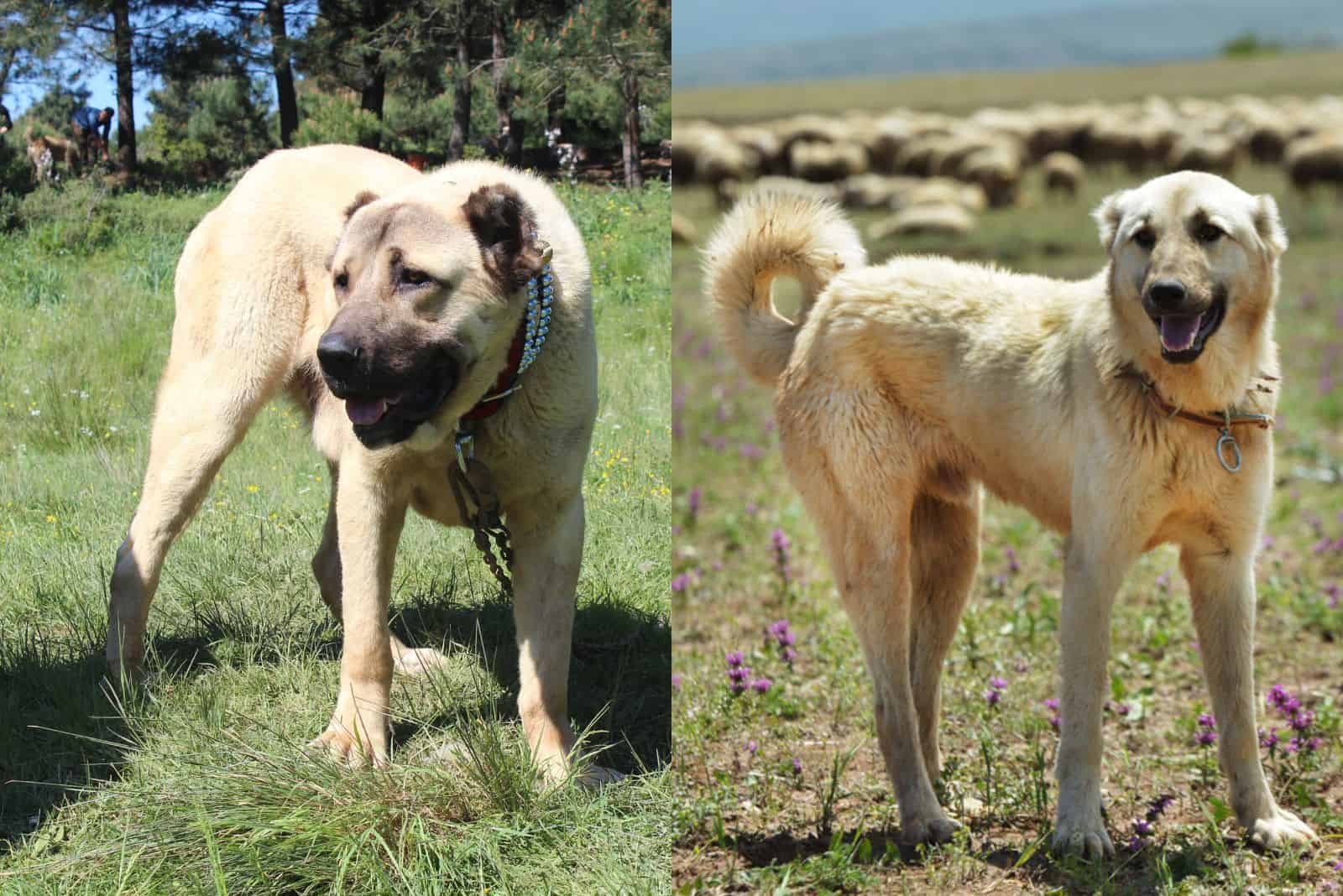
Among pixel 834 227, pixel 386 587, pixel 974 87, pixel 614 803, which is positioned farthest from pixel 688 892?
pixel 974 87

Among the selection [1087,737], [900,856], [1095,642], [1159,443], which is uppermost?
[1159,443]

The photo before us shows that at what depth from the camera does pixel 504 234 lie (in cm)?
316

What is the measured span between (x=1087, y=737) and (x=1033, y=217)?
20.0m

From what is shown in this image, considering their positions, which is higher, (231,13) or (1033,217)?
(231,13)

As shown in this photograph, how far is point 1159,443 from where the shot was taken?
12.3 ft

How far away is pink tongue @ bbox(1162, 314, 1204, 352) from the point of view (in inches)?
140

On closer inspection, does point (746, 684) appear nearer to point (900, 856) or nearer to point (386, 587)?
point (900, 856)

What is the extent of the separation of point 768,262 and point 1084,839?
215 centimetres

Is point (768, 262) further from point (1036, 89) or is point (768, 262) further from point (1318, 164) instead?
point (1036, 89)

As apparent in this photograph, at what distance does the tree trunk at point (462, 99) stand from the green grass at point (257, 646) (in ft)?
1.17

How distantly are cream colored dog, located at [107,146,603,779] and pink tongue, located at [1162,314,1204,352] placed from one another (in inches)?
61.2

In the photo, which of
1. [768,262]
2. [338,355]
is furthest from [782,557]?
[338,355]

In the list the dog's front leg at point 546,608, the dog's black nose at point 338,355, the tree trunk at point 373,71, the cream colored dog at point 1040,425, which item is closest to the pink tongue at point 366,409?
the dog's black nose at point 338,355

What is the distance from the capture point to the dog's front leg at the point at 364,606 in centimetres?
332
